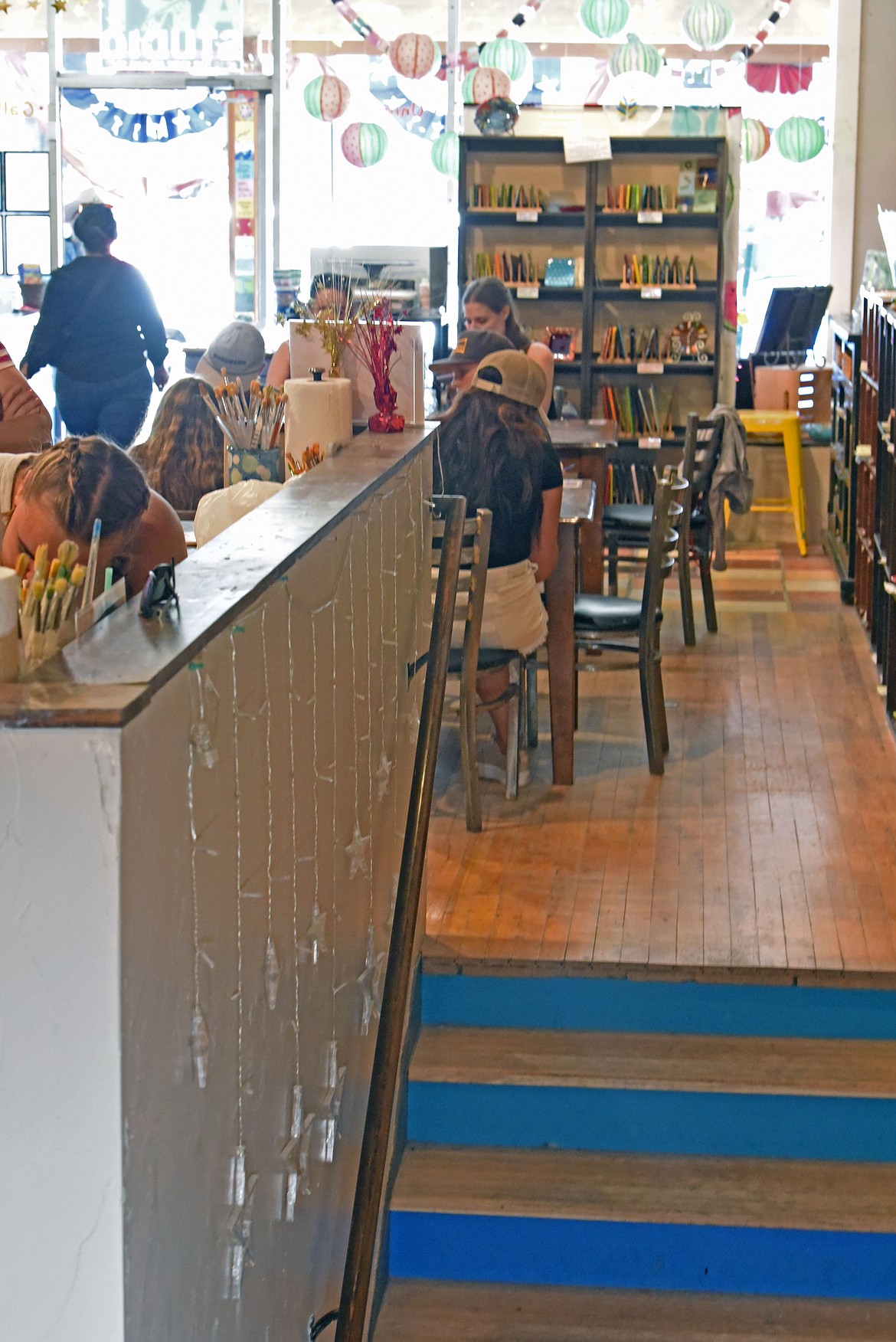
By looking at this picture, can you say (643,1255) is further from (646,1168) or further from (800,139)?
(800,139)

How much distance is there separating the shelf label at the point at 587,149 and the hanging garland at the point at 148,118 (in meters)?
2.65

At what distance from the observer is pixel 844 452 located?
8250mm

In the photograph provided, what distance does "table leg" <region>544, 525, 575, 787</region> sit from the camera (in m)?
4.99

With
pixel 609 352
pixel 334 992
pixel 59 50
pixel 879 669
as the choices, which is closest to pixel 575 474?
pixel 879 669

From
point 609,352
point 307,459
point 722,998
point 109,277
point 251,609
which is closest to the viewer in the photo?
point 251,609

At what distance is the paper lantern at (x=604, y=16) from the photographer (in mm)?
9594

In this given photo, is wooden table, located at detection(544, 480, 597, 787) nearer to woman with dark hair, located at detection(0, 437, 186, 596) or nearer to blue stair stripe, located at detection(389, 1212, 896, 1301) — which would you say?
blue stair stripe, located at detection(389, 1212, 896, 1301)

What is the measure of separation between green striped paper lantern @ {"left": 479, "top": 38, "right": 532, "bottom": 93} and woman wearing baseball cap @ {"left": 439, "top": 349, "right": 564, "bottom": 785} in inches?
228

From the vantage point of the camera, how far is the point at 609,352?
9352 millimetres

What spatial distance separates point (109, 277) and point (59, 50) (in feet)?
14.4

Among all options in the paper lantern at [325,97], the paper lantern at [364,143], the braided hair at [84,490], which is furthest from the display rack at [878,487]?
the paper lantern at [325,97]

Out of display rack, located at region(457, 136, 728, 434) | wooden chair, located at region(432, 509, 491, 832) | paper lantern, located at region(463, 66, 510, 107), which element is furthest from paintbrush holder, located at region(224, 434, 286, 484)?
paper lantern, located at region(463, 66, 510, 107)

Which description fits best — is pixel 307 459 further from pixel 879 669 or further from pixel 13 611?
pixel 879 669

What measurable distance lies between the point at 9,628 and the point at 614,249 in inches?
330
